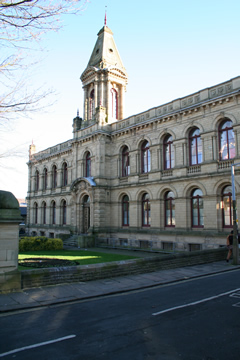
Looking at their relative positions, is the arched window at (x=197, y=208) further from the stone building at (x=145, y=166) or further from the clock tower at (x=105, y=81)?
the clock tower at (x=105, y=81)

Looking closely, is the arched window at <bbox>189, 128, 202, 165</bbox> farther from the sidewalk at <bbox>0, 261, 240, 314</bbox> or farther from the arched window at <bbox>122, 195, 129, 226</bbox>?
the sidewalk at <bbox>0, 261, 240, 314</bbox>

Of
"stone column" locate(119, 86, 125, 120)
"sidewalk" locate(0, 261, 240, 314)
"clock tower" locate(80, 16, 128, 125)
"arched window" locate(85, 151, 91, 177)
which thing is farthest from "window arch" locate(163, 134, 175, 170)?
"sidewalk" locate(0, 261, 240, 314)

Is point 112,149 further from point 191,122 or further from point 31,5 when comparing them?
point 31,5

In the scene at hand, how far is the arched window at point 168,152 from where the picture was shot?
26234mm

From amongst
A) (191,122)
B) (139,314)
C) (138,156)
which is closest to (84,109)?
(138,156)

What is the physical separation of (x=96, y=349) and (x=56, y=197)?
35.1 m

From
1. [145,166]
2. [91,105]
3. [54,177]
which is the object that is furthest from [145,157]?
[54,177]

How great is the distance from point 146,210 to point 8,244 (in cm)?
1858

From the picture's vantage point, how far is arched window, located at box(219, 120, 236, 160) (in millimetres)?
22016

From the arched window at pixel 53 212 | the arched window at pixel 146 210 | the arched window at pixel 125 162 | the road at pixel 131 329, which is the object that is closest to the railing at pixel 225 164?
the arched window at pixel 146 210

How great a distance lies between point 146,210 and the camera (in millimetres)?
28219

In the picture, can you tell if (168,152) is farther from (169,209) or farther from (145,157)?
(169,209)

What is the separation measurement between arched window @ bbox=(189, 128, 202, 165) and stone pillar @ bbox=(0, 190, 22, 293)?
55.1 ft

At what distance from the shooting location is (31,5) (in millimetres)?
7773
